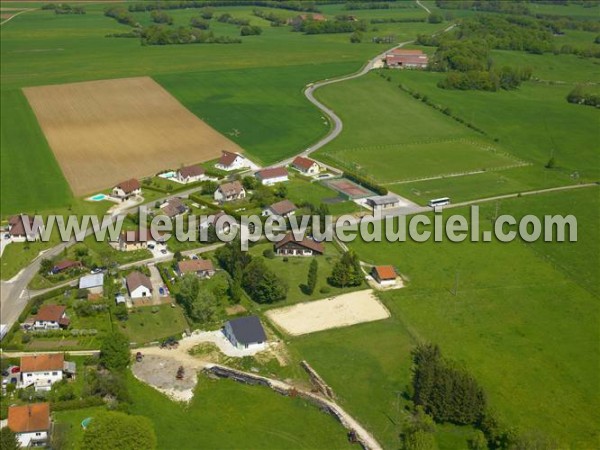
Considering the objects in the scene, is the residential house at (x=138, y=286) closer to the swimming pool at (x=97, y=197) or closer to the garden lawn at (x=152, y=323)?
the garden lawn at (x=152, y=323)

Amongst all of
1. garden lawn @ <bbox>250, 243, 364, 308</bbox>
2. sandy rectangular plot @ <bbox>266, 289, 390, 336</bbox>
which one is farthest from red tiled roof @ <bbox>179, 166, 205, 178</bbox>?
sandy rectangular plot @ <bbox>266, 289, 390, 336</bbox>

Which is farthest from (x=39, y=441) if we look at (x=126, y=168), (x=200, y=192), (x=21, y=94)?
(x=21, y=94)

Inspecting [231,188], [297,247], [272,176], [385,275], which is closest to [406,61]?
[272,176]

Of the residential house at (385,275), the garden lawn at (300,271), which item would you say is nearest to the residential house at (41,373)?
the garden lawn at (300,271)

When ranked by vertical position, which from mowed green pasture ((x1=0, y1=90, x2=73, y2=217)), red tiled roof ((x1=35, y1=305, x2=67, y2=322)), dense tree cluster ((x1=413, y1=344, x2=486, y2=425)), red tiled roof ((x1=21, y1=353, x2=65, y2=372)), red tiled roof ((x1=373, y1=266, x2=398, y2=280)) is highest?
dense tree cluster ((x1=413, y1=344, x2=486, y2=425))

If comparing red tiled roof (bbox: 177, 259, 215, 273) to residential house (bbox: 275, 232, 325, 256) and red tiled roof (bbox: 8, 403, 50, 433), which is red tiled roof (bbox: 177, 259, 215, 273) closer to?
residential house (bbox: 275, 232, 325, 256)

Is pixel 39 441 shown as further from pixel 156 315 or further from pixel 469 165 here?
pixel 469 165

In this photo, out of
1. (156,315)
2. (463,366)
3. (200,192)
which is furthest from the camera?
(200,192)
